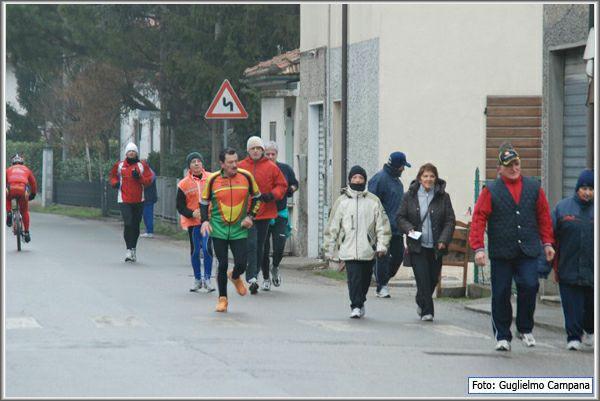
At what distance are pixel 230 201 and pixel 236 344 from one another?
350 centimetres

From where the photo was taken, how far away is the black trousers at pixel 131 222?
23.3 m

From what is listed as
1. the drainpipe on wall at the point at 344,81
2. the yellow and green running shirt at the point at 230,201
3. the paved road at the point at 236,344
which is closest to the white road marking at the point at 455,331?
the paved road at the point at 236,344

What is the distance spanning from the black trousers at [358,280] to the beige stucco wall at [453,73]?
7394 mm

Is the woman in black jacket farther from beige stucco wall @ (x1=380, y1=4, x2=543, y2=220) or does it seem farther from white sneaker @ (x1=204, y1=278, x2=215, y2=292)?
beige stucco wall @ (x1=380, y1=4, x2=543, y2=220)

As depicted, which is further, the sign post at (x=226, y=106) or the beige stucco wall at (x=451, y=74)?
the sign post at (x=226, y=106)

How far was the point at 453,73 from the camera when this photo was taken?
23.1m

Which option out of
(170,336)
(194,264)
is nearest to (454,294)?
(194,264)

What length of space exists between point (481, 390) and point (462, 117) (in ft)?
42.5

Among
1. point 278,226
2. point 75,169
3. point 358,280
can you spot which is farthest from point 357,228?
point 75,169

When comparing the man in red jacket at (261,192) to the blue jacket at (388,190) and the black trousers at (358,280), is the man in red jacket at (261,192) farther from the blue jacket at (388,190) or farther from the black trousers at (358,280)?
the black trousers at (358,280)

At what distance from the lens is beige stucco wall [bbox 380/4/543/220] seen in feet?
75.8

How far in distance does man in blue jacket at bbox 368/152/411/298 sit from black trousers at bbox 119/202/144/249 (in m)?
6.00

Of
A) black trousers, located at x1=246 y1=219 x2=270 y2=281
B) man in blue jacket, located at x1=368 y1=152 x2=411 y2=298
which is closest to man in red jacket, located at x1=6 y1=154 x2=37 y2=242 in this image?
black trousers, located at x1=246 y1=219 x2=270 y2=281

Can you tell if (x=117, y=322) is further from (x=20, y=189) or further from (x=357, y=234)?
(x=20, y=189)
